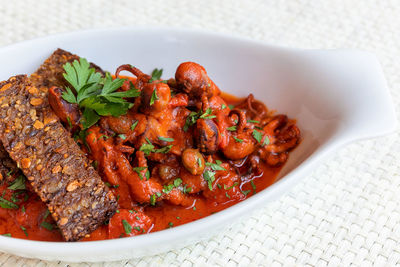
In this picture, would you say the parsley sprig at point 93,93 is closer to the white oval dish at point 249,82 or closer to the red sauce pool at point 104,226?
the white oval dish at point 249,82

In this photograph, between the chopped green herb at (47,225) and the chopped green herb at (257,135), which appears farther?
the chopped green herb at (257,135)

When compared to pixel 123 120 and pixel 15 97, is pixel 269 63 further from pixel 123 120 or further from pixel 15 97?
pixel 15 97

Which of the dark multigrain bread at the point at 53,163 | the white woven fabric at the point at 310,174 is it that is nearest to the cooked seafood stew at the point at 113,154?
the dark multigrain bread at the point at 53,163

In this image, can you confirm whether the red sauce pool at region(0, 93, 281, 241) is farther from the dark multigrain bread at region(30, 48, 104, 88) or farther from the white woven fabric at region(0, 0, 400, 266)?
the dark multigrain bread at region(30, 48, 104, 88)

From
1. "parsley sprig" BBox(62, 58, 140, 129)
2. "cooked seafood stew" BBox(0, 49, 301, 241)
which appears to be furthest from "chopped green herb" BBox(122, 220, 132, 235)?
"parsley sprig" BBox(62, 58, 140, 129)

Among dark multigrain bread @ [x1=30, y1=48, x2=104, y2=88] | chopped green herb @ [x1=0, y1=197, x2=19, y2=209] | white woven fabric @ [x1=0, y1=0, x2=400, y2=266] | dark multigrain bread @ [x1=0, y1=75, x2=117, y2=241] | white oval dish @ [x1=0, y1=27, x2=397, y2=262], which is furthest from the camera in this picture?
dark multigrain bread @ [x1=30, y1=48, x2=104, y2=88]

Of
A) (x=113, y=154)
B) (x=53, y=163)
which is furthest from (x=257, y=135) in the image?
(x=53, y=163)

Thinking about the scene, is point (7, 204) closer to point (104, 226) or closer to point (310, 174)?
point (104, 226)
